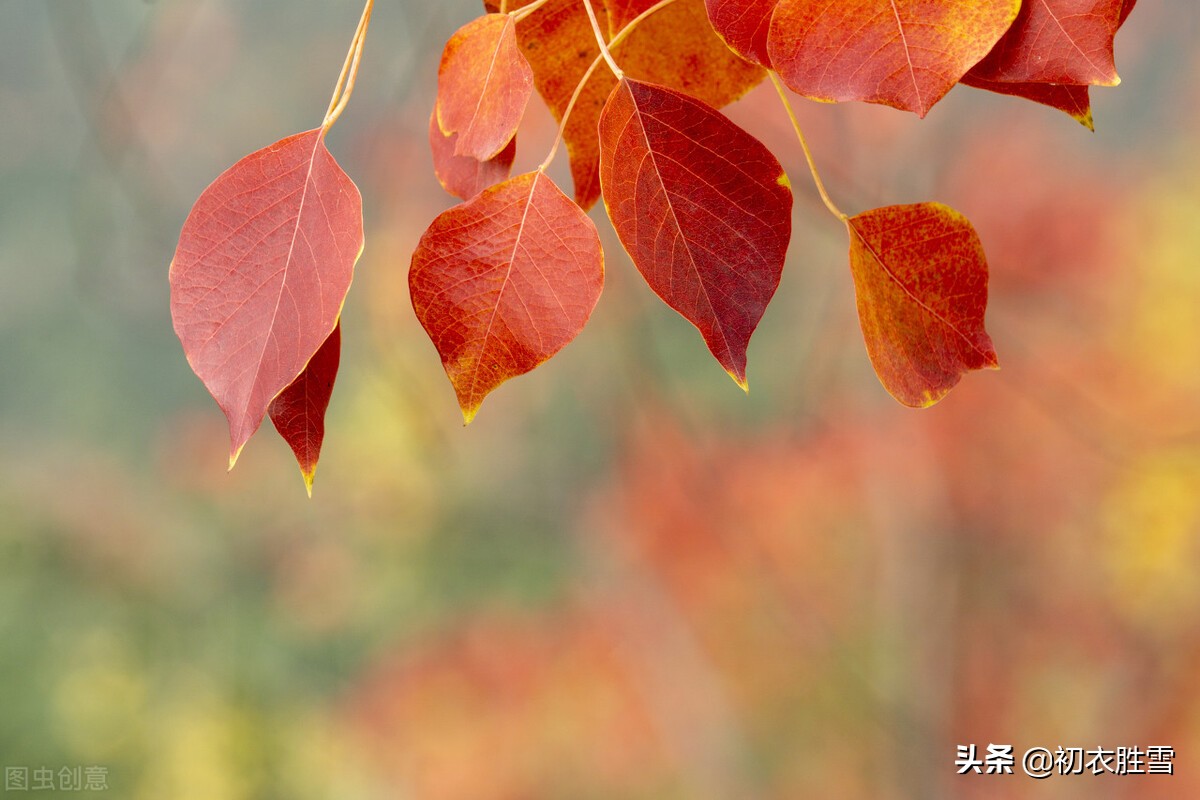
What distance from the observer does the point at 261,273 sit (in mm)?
153

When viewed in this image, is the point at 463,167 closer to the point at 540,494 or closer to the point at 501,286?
the point at 501,286

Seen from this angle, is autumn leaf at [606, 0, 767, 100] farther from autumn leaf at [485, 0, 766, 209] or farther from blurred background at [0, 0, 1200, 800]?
blurred background at [0, 0, 1200, 800]

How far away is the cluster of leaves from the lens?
0.15 meters

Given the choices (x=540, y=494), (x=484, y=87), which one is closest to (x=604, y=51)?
(x=484, y=87)

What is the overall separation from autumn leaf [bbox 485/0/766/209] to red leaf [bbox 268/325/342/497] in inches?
3.7

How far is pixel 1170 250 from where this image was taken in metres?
1.10

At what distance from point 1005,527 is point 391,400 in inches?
31.9

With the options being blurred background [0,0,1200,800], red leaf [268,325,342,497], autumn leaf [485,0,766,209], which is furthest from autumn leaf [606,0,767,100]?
blurred background [0,0,1200,800]

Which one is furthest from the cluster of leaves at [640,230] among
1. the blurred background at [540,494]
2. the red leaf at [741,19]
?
the blurred background at [540,494]

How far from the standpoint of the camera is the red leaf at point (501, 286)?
16cm

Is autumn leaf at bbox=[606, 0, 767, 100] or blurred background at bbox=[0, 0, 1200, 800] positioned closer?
autumn leaf at bbox=[606, 0, 767, 100]

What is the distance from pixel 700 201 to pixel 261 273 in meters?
0.08

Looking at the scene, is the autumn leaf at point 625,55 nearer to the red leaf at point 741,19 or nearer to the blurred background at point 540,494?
the red leaf at point 741,19

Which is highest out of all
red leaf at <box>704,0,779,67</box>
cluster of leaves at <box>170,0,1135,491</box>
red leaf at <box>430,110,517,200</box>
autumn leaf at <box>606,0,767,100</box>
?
autumn leaf at <box>606,0,767,100</box>
